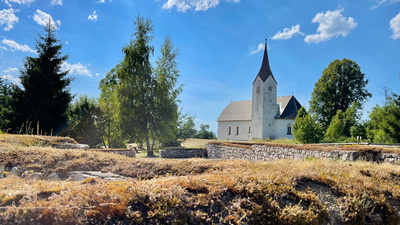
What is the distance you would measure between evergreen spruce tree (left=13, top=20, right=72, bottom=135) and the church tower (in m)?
31.9

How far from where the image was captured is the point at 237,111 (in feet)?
169

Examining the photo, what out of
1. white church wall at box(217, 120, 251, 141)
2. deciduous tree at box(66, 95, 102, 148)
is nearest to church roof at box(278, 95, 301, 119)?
white church wall at box(217, 120, 251, 141)

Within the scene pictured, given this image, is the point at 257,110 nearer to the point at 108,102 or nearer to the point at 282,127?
the point at 282,127

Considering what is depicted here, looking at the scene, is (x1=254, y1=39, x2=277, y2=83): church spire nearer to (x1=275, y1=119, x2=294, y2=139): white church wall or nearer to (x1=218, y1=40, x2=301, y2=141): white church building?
(x1=218, y1=40, x2=301, y2=141): white church building

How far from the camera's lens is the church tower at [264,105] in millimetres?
43750

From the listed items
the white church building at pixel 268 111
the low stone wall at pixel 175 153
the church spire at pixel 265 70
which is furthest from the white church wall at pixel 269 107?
the low stone wall at pixel 175 153

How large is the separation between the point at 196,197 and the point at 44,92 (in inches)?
824

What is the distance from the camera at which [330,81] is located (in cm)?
3612

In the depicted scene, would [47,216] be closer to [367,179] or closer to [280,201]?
[280,201]

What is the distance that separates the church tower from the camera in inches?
1722

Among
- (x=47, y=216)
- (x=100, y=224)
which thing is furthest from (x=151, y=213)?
(x=47, y=216)

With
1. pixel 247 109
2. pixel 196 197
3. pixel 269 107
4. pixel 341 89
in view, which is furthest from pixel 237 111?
pixel 196 197

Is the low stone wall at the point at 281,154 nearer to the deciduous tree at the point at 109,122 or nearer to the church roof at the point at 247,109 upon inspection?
the deciduous tree at the point at 109,122

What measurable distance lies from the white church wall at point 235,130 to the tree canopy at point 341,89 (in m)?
14.6
